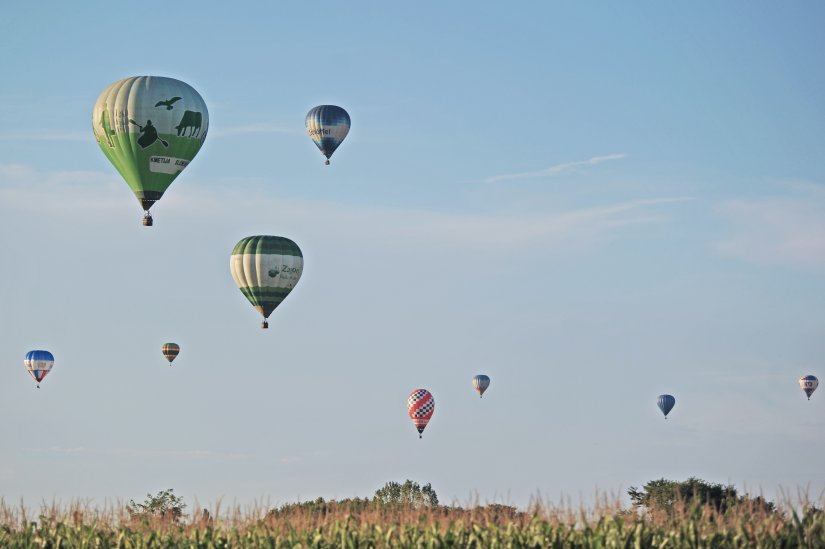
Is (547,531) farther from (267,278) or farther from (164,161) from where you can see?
(267,278)

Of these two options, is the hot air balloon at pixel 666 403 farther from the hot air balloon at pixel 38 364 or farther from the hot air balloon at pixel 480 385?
the hot air balloon at pixel 38 364

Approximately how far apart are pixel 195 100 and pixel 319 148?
3195cm

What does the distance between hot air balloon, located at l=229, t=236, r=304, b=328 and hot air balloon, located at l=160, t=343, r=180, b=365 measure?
3485 cm

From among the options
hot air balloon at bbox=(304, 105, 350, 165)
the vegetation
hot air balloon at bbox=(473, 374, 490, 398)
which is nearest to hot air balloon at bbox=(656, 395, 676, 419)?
hot air balloon at bbox=(473, 374, 490, 398)

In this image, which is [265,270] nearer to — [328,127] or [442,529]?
[328,127]

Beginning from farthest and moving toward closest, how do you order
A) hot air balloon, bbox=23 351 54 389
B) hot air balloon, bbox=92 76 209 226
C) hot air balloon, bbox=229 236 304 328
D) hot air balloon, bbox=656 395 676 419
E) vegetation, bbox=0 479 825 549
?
hot air balloon, bbox=656 395 676 419
hot air balloon, bbox=23 351 54 389
hot air balloon, bbox=229 236 304 328
hot air balloon, bbox=92 76 209 226
vegetation, bbox=0 479 825 549

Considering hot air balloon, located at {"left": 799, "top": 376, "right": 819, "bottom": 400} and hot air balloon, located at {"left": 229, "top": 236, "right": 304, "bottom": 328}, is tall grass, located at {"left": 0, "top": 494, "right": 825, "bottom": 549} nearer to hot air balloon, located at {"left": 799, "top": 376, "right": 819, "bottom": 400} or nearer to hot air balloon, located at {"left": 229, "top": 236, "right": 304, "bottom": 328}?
hot air balloon, located at {"left": 229, "top": 236, "right": 304, "bottom": 328}

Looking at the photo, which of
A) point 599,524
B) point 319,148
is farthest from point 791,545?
point 319,148

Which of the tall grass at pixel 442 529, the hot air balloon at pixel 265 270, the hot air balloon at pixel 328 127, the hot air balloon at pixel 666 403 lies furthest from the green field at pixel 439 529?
the hot air balloon at pixel 666 403

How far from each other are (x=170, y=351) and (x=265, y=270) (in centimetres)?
3733

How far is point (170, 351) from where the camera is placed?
122562 millimetres

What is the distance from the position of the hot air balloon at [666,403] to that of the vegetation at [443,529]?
8438 cm

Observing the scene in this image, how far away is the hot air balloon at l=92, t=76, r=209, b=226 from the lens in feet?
241

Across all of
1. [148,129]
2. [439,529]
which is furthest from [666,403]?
[439,529]
